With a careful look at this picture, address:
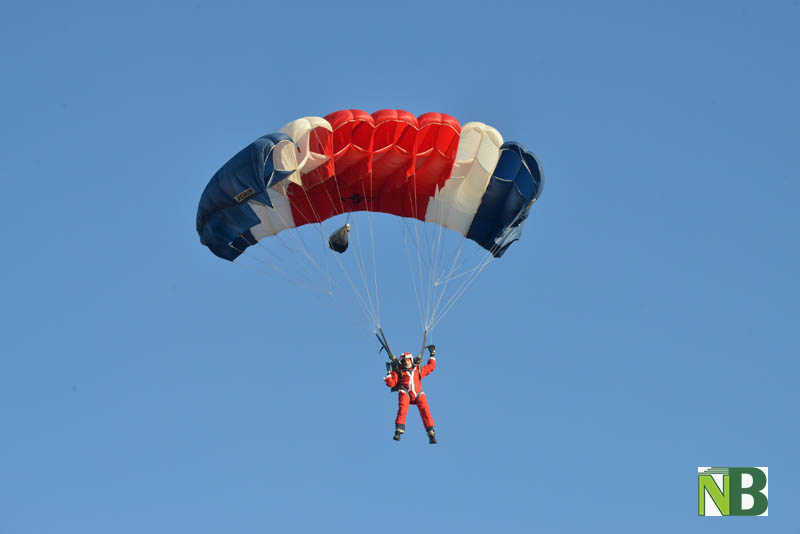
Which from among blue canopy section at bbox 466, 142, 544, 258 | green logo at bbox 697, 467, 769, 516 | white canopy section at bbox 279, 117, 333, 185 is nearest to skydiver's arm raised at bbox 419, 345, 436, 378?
blue canopy section at bbox 466, 142, 544, 258

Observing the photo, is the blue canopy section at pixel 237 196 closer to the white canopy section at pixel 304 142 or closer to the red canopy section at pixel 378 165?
the white canopy section at pixel 304 142

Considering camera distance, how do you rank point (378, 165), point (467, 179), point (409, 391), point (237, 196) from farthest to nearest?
point (467, 179) → point (378, 165) → point (237, 196) → point (409, 391)

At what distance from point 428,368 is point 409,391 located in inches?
28.1

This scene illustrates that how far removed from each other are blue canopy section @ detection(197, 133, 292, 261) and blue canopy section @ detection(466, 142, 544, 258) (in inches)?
144

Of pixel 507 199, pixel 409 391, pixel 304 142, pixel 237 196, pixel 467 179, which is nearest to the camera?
pixel 409 391

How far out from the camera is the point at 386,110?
704 inches

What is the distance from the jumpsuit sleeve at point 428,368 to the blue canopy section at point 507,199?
259 centimetres

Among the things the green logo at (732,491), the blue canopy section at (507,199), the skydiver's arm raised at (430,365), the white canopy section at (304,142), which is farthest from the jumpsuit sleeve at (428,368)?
the green logo at (732,491)

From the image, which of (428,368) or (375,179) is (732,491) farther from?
(375,179)

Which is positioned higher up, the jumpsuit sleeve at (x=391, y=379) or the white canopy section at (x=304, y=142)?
the white canopy section at (x=304, y=142)

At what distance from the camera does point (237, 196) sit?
682 inches

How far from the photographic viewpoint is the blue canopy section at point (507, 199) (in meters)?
18.3

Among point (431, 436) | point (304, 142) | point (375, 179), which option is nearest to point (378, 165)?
point (375, 179)

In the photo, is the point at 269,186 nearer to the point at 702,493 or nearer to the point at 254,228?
the point at 254,228
